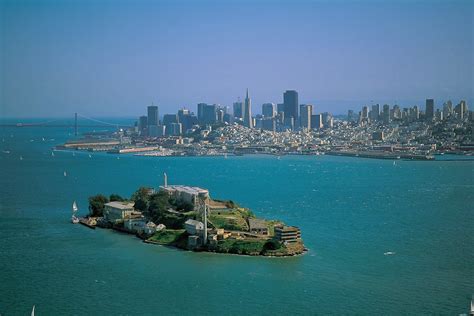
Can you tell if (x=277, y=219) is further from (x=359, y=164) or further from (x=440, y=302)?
(x=359, y=164)

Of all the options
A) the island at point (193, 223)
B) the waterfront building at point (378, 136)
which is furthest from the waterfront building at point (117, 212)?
the waterfront building at point (378, 136)

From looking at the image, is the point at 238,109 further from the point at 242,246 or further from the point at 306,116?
the point at 242,246

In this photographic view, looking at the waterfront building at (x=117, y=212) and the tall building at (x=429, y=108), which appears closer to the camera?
the waterfront building at (x=117, y=212)

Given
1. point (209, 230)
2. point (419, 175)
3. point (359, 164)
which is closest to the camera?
point (209, 230)

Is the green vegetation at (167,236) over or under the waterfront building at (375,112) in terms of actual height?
under

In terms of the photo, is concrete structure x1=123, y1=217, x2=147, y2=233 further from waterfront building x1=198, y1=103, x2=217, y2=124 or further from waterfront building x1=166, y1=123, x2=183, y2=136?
waterfront building x1=198, y1=103, x2=217, y2=124

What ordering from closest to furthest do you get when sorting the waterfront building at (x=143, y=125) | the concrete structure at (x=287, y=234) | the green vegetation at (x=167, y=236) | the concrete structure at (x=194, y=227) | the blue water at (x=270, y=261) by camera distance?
the blue water at (x=270, y=261), the concrete structure at (x=287, y=234), the concrete structure at (x=194, y=227), the green vegetation at (x=167, y=236), the waterfront building at (x=143, y=125)

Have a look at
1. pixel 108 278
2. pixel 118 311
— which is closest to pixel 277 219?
pixel 108 278

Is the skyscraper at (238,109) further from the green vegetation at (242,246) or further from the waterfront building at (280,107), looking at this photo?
the green vegetation at (242,246)

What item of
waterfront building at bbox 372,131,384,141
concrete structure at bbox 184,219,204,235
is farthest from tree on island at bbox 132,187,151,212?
waterfront building at bbox 372,131,384,141
